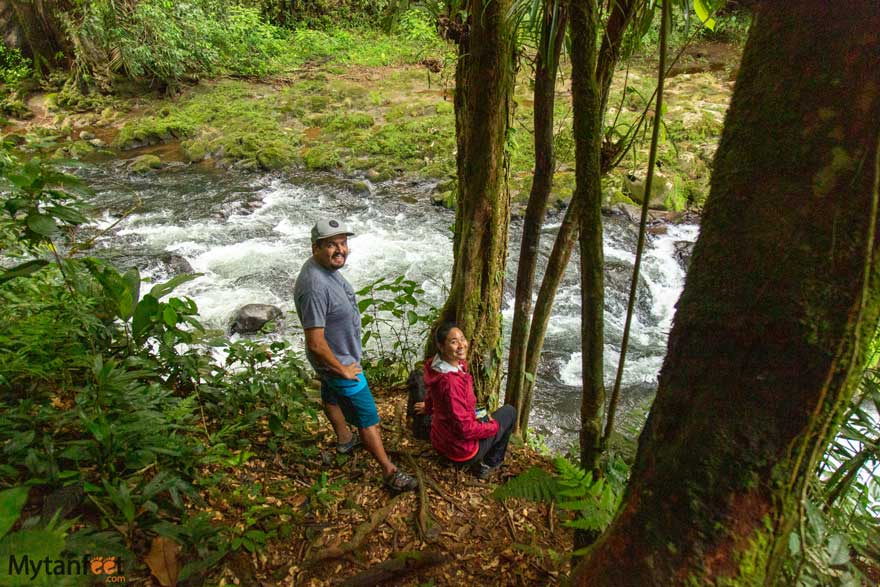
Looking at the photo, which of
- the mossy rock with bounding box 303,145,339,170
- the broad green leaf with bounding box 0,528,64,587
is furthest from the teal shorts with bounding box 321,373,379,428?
the mossy rock with bounding box 303,145,339,170

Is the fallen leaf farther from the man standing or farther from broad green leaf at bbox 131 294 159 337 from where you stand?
broad green leaf at bbox 131 294 159 337

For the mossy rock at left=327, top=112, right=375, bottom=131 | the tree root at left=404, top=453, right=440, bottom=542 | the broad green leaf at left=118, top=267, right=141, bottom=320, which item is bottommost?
the tree root at left=404, top=453, right=440, bottom=542

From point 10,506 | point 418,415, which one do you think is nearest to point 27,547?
point 10,506

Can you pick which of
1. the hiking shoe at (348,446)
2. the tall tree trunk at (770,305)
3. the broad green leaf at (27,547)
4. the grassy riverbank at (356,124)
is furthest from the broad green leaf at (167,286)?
the grassy riverbank at (356,124)

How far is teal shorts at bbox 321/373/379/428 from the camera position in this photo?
9.36 feet

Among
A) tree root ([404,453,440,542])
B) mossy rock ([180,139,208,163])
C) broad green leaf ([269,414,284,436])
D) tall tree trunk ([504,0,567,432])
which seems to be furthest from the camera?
mossy rock ([180,139,208,163])

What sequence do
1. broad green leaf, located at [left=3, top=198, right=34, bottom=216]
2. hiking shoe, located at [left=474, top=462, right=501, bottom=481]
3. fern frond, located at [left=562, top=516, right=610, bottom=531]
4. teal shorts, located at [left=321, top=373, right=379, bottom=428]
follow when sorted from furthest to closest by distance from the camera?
hiking shoe, located at [left=474, top=462, right=501, bottom=481]
teal shorts, located at [left=321, top=373, right=379, bottom=428]
broad green leaf, located at [left=3, top=198, right=34, bottom=216]
fern frond, located at [left=562, top=516, right=610, bottom=531]

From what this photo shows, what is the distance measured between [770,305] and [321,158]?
10.8 meters

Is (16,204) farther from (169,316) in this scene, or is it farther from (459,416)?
(459,416)

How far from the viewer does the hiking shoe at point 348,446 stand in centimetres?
324

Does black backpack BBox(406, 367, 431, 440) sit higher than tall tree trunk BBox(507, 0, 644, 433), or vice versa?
tall tree trunk BBox(507, 0, 644, 433)

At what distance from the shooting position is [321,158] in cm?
1088

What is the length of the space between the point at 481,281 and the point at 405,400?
1.34m

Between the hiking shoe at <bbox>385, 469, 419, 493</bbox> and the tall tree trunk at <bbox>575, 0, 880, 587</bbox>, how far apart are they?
6.67 ft
